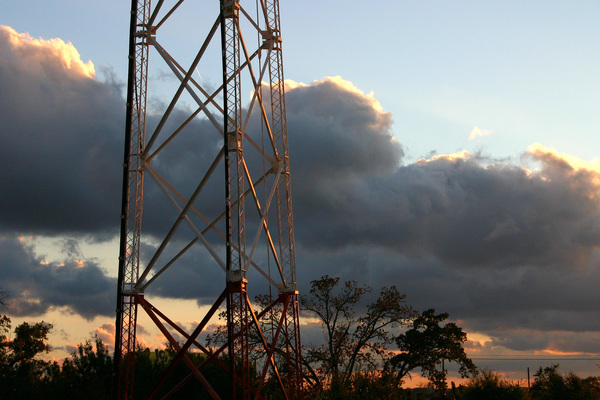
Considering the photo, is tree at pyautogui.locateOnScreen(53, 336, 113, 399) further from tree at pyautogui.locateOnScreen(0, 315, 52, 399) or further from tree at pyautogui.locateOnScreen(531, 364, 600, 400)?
tree at pyautogui.locateOnScreen(531, 364, 600, 400)

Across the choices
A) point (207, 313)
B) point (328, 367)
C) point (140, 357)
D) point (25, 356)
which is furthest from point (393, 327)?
point (25, 356)

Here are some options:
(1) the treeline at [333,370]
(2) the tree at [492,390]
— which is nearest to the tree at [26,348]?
(1) the treeline at [333,370]

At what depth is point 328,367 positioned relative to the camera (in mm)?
39531

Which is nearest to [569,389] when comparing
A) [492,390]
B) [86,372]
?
[492,390]

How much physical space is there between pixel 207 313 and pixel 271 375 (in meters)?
11.4

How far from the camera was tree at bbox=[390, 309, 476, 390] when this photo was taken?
41287mm

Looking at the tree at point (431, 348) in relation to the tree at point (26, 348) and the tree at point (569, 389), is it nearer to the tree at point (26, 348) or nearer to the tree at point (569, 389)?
the tree at point (569, 389)

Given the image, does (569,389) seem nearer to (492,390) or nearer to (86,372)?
(492,390)

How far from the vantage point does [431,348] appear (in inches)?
1687

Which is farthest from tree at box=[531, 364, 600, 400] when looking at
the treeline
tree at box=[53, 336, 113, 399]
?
tree at box=[53, 336, 113, 399]

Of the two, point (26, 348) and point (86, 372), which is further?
point (26, 348)

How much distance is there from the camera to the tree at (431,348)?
135 ft

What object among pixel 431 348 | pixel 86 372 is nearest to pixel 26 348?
pixel 86 372

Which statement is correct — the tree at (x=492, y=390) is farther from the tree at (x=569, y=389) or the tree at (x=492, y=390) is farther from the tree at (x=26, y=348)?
the tree at (x=26, y=348)
